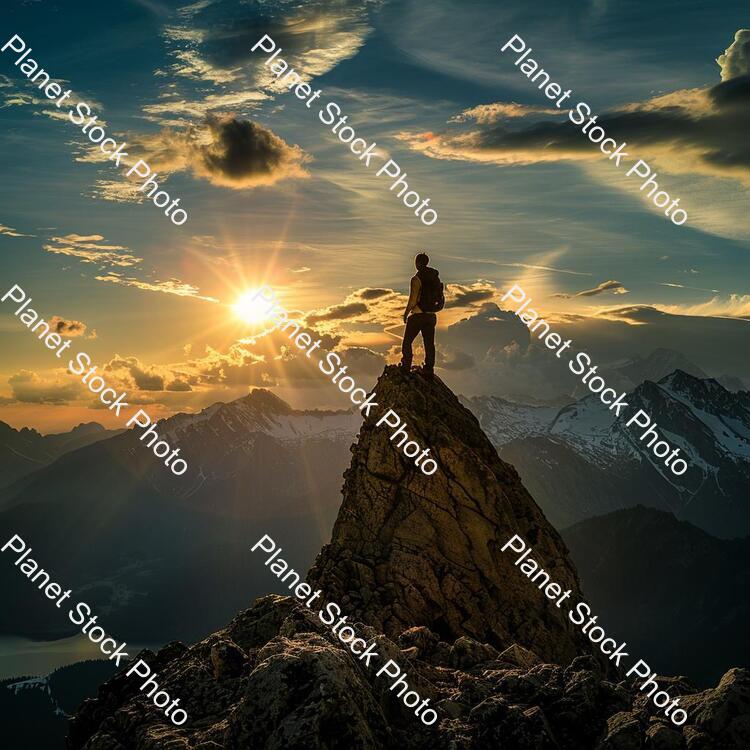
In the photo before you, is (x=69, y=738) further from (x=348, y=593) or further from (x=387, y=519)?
(x=387, y=519)

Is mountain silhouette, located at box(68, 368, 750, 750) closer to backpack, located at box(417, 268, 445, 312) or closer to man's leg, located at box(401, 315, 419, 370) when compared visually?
man's leg, located at box(401, 315, 419, 370)

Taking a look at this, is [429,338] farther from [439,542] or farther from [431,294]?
[439,542]

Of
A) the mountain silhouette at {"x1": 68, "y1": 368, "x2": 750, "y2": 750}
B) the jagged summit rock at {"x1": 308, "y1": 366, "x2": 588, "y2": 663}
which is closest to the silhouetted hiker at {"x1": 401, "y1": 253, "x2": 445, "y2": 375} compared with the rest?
the jagged summit rock at {"x1": 308, "y1": 366, "x2": 588, "y2": 663}

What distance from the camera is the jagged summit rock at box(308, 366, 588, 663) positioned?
1412 inches

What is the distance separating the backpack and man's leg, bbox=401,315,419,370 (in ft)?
3.10

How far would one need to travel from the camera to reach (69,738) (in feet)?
74.6

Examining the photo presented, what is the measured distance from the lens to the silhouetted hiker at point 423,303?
137 feet

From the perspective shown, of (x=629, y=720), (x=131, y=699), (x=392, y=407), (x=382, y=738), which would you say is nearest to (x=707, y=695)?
(x=629, y=720)

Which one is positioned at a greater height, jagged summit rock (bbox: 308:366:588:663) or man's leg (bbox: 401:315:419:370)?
man's leg (bbox: 401:315:419:370)

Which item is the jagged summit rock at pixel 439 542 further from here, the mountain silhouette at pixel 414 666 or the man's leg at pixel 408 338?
the man's leg at pixel 408 338

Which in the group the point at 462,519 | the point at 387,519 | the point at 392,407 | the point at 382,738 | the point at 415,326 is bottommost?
the point at 382,738

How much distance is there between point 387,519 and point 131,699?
19373mm

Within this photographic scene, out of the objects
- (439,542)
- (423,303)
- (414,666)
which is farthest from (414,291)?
(414,666)

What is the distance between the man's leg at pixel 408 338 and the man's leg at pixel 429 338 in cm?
49
